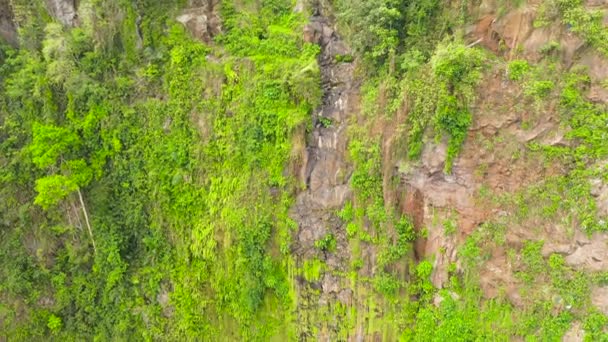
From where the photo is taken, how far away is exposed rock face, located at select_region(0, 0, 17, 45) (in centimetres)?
1294

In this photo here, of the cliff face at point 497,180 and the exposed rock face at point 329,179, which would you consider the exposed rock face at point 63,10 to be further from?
the cliff face at point 497,180

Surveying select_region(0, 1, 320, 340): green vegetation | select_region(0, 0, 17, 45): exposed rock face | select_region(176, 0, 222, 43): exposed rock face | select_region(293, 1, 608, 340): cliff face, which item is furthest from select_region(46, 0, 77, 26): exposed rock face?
select_region(293, 1, 608, 340): cliff face

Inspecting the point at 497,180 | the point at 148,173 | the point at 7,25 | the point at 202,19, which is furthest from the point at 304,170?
the point at 7,25

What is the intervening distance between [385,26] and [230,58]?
416cm

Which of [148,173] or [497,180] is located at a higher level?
[497,180]

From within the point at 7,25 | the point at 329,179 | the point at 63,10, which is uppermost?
the point at 63,10

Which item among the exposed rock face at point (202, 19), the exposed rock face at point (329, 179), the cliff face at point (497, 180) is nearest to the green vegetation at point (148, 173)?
the exposed rock face at point (202, 19)

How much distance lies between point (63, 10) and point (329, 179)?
357 inches

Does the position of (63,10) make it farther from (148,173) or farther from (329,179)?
(329,179)

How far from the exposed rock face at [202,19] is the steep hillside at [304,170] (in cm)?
6

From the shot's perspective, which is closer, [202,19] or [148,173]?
[202,19]

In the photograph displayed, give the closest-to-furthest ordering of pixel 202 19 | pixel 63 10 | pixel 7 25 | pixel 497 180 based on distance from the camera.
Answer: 1. pixel 497 180
2. pixel 202 19
3. pixel 63 10
4. pixel 7 25

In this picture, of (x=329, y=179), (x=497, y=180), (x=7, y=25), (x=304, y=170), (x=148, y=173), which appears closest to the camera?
(x=497, y=180)

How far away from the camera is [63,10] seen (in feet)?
41.2
